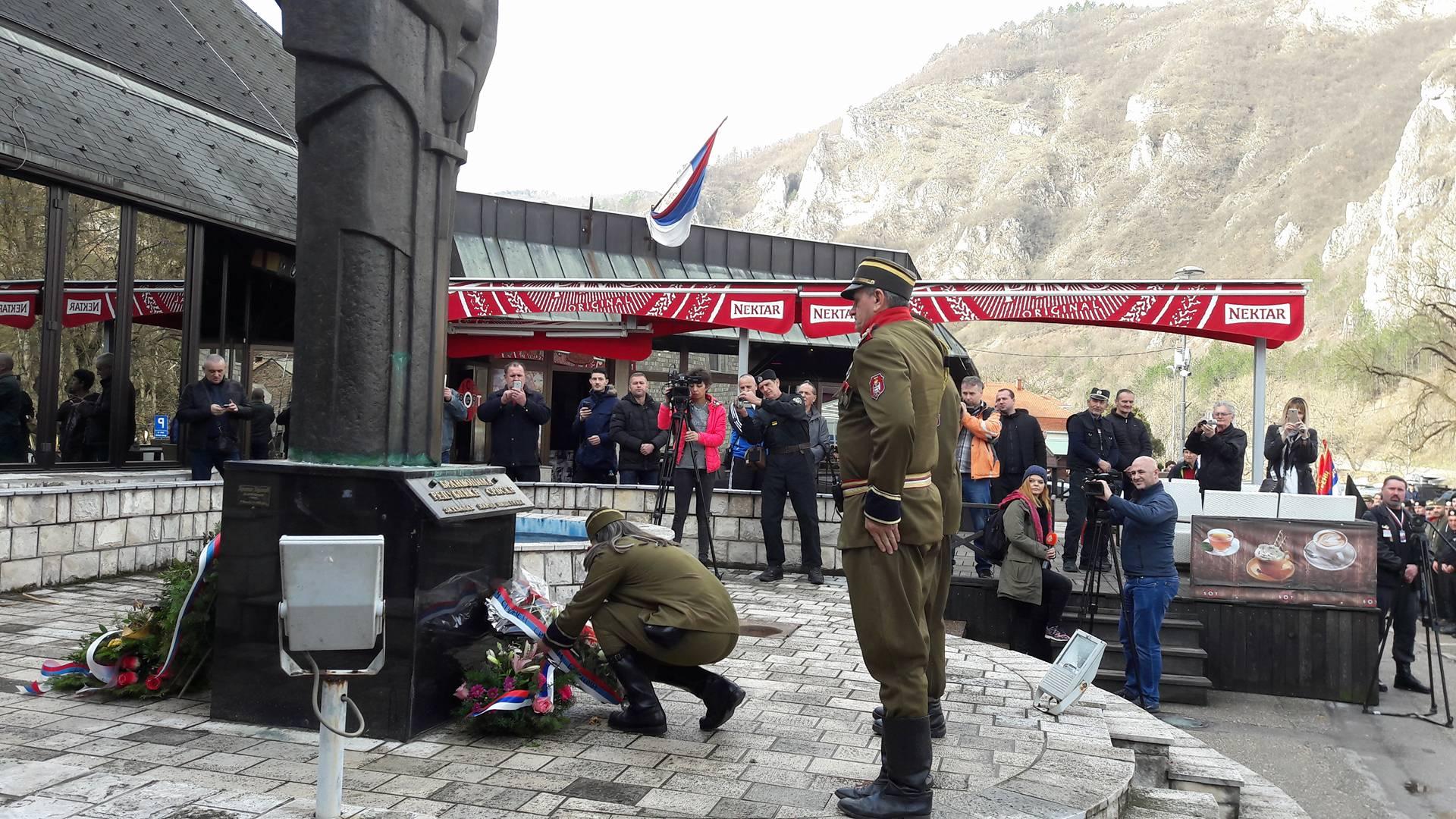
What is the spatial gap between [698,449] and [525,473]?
2.32 metres

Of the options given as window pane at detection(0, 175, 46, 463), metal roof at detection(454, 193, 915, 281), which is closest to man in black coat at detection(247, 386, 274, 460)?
window pane at detection(0, 175, 46, 463)

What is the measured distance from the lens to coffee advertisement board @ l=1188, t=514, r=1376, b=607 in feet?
35.6

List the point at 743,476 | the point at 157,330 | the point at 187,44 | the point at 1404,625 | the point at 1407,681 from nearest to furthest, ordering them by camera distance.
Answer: the point at 1407,681 → the point at 1404,625 → the point at 157,330 → the point at 743,476 → the point at 187,44

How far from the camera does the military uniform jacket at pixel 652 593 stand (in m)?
5.51

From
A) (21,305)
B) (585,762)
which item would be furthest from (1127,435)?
(21,305)

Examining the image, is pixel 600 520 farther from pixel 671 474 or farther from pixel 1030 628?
pixel 671 474

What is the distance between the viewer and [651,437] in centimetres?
1268

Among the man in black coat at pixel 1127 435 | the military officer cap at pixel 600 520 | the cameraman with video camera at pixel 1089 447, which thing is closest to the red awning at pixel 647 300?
the cameraman with video camera at pixel 1089 447

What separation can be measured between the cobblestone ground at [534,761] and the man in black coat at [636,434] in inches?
228

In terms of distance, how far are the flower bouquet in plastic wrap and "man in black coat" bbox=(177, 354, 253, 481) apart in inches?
249

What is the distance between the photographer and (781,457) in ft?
36.8

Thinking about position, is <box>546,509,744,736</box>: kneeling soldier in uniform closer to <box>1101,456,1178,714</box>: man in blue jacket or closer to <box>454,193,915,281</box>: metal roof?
<box>1101,456,1178,714</box>: man in blue jacket

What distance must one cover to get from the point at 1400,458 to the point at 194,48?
40.8 meters

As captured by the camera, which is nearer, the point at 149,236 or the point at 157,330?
the point at 149,236
